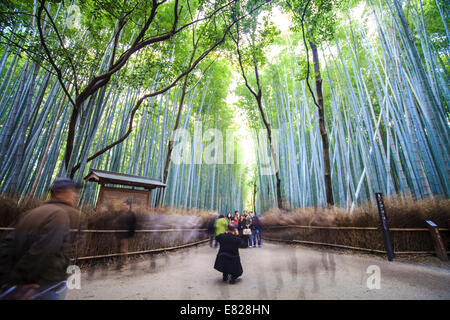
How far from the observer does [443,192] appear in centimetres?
375

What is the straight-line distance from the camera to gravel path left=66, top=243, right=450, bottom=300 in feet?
6.40

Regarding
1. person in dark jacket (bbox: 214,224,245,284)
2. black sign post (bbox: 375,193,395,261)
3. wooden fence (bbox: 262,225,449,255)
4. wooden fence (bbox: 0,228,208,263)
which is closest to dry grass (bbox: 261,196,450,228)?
wooden fence (bbox: 262,225,449,255)

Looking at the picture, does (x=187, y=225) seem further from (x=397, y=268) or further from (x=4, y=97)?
(x=4, y=97)

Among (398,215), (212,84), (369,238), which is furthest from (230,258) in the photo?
(212,84)

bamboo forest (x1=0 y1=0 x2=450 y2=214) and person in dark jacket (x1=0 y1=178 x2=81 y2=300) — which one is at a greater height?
bamboo forest (x1=0 y1=0 x2=450 y2=214)

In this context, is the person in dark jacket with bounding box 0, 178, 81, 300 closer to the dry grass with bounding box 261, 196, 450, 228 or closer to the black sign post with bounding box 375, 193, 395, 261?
the black sign post with bounding box 375, 193, 395, 261

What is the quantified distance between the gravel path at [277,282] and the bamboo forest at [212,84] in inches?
75.3

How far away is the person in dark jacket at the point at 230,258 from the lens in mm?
2477

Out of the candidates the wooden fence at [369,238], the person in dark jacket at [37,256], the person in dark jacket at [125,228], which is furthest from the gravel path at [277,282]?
the person in dark jacket at [37,256]

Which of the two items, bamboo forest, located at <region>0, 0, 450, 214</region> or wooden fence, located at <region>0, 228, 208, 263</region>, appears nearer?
wooden fence, located at <region>0, 228, 208, 263</region>

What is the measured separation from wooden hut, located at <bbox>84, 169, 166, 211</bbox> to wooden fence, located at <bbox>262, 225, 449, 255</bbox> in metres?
4.64

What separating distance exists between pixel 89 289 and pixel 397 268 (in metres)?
4.36
